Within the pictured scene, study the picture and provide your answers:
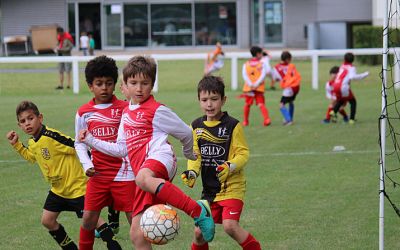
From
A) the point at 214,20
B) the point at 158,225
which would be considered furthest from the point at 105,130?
the point at 214,20

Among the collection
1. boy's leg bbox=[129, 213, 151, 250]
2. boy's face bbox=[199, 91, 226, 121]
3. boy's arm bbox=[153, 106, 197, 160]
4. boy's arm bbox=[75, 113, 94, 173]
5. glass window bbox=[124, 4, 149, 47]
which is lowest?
boy's leg bbox=[129, 213, 151, 250]

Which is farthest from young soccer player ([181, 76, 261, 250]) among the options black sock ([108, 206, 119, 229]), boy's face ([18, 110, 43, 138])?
black sock ([108, 206, 119, 229])

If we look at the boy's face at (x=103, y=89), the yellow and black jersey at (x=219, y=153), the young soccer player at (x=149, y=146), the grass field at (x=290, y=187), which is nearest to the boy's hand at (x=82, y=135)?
the young soccer player at (x=149, y=146)

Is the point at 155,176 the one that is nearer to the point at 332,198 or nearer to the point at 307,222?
the point at 307,222

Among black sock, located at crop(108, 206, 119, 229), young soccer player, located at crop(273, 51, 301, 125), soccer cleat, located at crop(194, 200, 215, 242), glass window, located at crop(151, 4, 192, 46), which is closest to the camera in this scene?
soccer cleat, located at crop(194, 200, 215, 242)

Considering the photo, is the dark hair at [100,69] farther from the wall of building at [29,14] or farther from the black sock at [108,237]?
the wall of building at [29,14]

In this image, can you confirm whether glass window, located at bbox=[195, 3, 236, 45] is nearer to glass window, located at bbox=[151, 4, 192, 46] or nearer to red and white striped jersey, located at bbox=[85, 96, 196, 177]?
glass window, located at bbox=[151, 4, 192, 46]

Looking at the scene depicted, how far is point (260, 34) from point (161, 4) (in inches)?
234

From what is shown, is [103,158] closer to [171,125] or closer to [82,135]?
[82,135]

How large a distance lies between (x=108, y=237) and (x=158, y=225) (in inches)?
58.0

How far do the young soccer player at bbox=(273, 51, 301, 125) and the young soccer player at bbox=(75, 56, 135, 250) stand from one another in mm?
11710

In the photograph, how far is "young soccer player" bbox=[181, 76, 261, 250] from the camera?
7113 mm

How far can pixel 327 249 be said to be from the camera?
8.05 metres

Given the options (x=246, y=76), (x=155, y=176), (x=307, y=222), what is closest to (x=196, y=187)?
(x=307, y=222)
